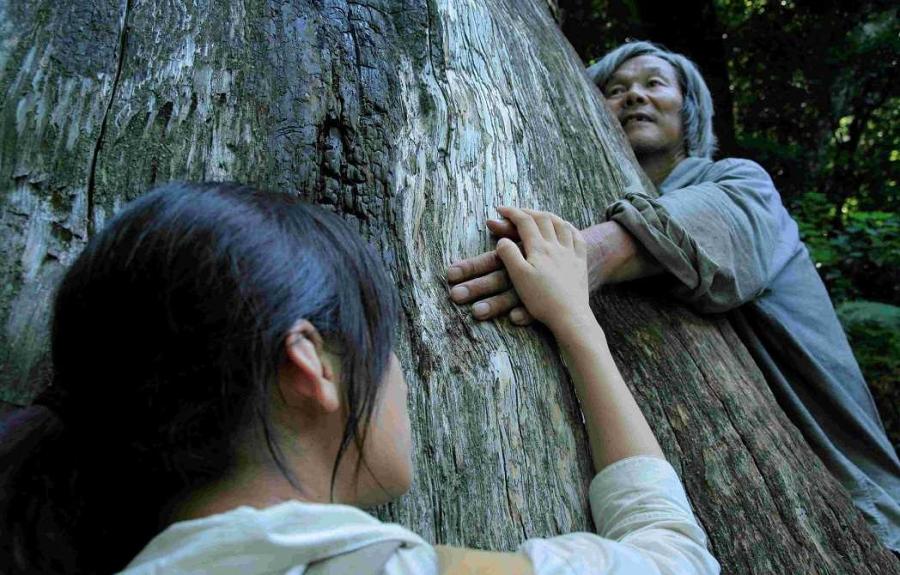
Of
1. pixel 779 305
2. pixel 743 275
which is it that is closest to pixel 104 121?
pixel 743 275

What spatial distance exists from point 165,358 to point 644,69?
2.95 meters

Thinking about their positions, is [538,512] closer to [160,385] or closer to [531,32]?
[160,385]

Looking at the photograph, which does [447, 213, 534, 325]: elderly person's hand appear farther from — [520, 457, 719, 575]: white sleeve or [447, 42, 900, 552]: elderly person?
[520, 457, 719, 575]: white sleeve

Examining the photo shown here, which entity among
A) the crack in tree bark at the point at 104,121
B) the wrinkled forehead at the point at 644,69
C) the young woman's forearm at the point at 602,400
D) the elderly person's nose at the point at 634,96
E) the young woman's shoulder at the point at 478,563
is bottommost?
the young woman's shoulder at the point at 478,563

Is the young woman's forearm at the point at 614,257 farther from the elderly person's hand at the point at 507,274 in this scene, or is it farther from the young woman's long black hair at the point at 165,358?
the young woman's long black hair at the point at 165,358

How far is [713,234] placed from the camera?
2.21 m

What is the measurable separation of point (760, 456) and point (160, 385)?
1.55 metres

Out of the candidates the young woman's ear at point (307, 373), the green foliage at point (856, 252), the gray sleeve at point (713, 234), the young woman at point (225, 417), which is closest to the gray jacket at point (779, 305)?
the gray sleeve at point (713, 234)

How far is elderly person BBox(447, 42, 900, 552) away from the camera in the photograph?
207 centimetres

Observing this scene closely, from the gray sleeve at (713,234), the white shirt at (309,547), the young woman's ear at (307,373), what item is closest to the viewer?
the white shirt at (309,547)

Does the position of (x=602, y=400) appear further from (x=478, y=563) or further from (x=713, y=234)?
(x=713, y=234)

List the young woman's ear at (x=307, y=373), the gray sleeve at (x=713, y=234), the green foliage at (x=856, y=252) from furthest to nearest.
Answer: the green foliage at (x=856, y=252) → the gray sleeve at (x=713, y=234) → the young woman's ear at (x=307, y=373)

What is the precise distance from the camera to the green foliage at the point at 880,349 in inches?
201

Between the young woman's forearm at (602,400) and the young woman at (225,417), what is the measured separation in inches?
10.9
